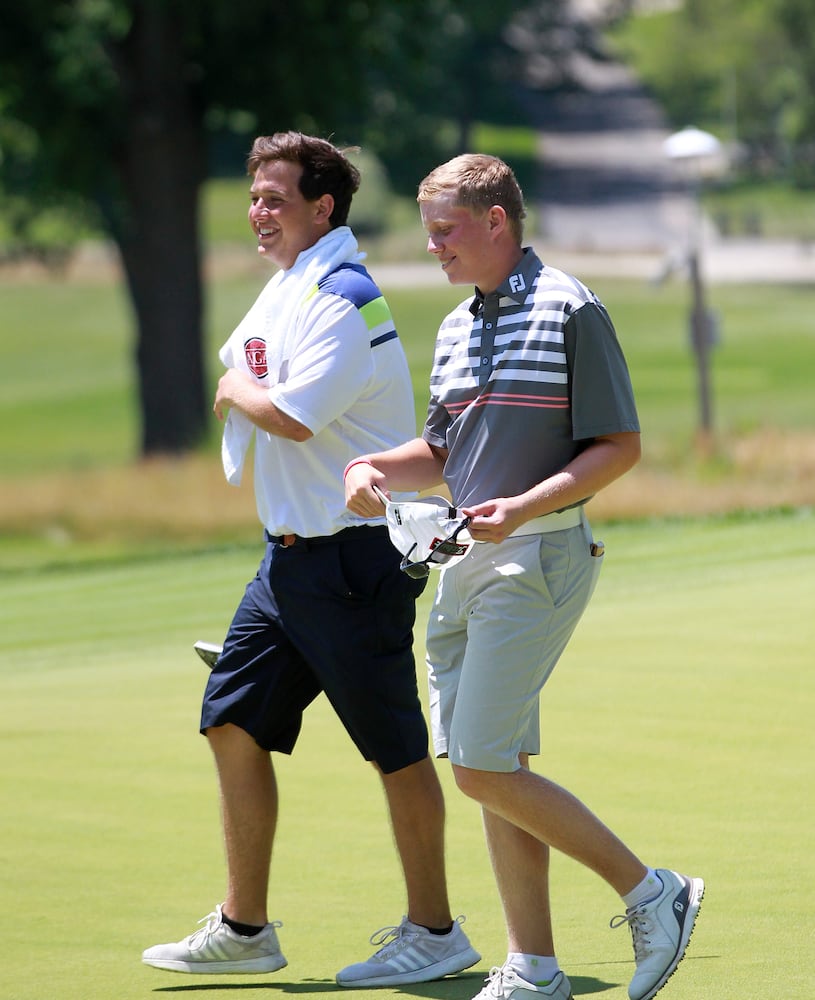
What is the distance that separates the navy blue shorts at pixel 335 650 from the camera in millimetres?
4203

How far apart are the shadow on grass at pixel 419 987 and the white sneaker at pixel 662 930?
197 mm

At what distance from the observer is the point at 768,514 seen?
1434 centimetres

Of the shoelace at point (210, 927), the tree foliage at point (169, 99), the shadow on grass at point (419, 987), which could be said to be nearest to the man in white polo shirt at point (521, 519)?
the shadow on grass at point (419, 987)

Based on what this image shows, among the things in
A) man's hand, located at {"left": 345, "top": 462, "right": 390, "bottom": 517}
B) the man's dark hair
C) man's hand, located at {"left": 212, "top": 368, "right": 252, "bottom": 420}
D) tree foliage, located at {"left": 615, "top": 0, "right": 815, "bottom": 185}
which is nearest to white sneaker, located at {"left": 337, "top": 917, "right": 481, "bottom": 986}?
man's hand, located at {"left": 345, "top": 462, "right": 390, "bottom": 517}

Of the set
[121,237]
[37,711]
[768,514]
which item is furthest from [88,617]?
[121,237]

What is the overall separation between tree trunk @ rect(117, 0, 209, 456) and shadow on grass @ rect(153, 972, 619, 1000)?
689 inches

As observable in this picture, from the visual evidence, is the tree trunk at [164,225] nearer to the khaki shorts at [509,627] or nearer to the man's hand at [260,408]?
the man's hand at [260,408]

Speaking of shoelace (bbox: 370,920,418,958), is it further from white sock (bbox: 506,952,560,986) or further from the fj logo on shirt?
the fj logo on shirt

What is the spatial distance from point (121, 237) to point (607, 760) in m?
23.0

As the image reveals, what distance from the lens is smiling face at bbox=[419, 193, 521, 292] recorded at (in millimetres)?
3750

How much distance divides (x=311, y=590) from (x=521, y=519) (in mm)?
816

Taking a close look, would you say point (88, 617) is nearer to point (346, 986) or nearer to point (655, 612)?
point (655, 612)

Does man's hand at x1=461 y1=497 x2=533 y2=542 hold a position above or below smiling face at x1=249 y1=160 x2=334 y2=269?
below

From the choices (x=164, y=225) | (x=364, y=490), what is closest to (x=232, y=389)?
(x=364, y=490)
